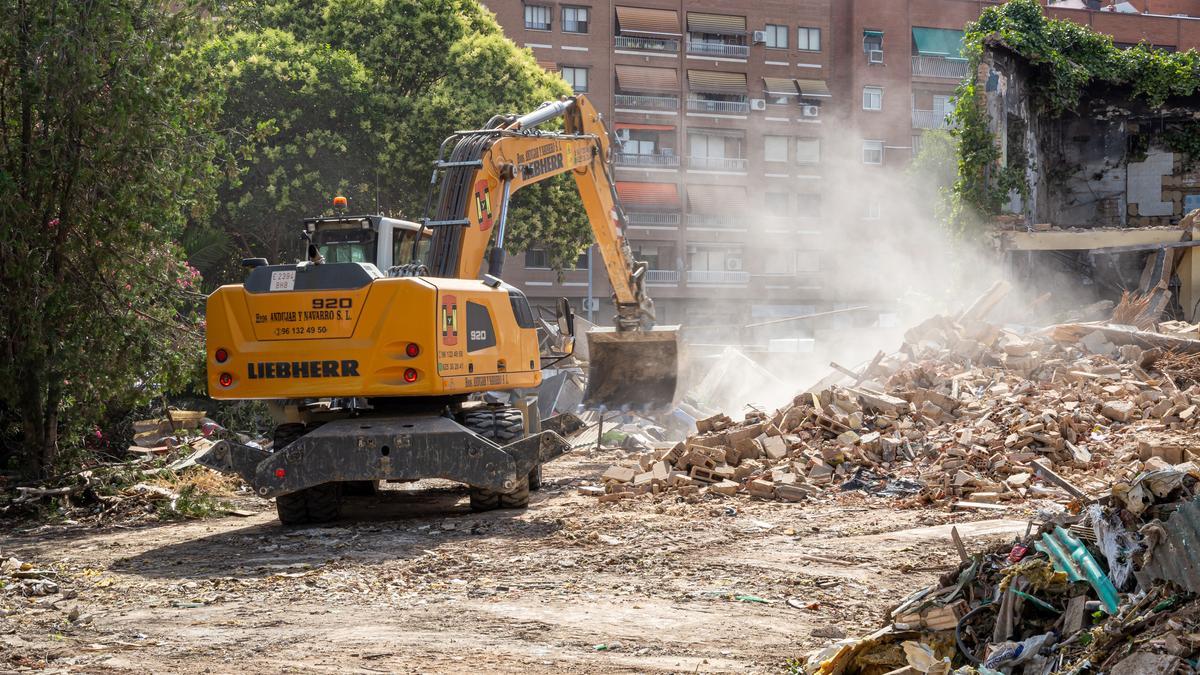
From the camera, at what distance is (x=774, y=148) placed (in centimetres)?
5750

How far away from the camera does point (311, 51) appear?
1109 inches

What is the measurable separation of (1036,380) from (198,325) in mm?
10165

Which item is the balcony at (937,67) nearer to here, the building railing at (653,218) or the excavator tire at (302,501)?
the building railing at (653,218)

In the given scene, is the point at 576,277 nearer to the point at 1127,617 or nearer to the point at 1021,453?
the point at 1021,453

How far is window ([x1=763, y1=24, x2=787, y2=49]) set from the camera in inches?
2292

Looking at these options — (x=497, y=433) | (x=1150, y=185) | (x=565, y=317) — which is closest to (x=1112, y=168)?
(x=1150, y=185)

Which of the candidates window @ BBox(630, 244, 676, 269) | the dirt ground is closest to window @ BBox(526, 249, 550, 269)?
window @ BBox(630, 244, 676, 269)

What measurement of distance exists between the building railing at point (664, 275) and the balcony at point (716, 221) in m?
2.33

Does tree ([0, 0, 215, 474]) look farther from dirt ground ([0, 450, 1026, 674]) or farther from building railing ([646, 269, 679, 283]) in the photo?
building railing ([646, 269, 679, 283])

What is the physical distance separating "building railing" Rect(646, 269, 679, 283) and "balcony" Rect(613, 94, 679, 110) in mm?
7316

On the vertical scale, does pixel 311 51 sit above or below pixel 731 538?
above

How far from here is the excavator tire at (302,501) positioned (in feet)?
37.7

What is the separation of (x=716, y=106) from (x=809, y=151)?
4.91 meters

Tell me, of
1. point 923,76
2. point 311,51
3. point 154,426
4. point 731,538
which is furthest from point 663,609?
point 923,76
